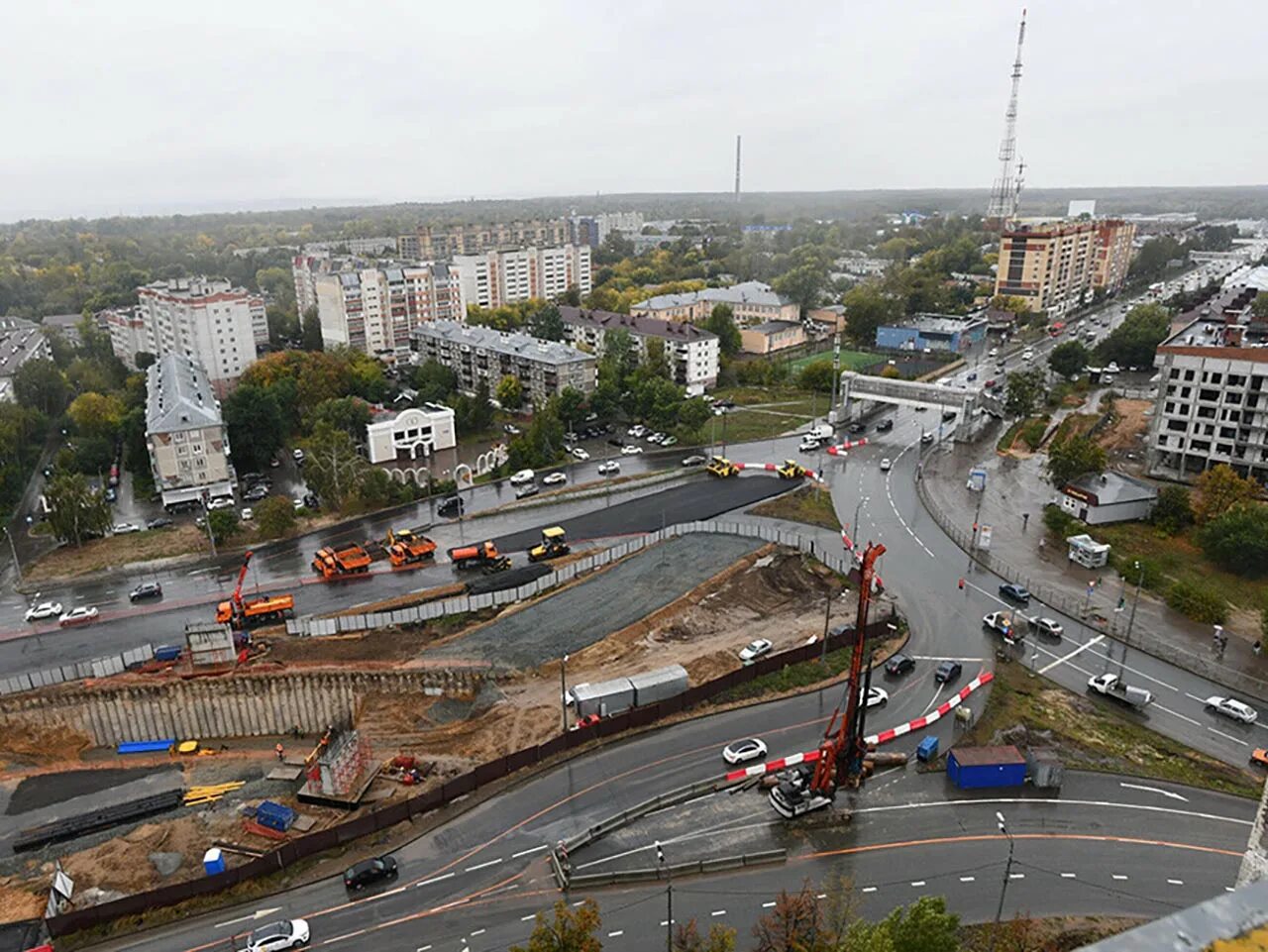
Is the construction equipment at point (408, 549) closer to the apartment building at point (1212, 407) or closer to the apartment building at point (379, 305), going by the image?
the apartment building at point (1212, 407)

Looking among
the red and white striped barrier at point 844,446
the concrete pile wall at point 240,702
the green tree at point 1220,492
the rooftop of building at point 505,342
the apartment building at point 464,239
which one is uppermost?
the apartment building at point 464,239

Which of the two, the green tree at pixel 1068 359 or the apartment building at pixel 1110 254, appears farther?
the apartment building at pixel 1110 254

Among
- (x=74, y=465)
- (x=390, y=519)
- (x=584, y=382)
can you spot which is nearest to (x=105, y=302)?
(x=74, y=465)

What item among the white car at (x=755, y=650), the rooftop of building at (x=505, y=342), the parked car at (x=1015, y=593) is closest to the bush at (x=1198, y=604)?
the parked car at (x=1015, y=593)

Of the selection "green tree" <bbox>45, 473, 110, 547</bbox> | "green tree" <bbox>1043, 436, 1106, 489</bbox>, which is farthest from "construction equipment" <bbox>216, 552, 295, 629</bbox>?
"green tree" <bbox>1043, 436, 1106, 489</bbox>

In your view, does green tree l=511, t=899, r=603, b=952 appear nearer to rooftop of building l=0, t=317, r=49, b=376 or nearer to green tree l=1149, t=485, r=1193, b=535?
green tree l=1149, t=485, r=1193, b=535

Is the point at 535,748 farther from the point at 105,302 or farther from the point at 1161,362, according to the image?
the point at 105,302

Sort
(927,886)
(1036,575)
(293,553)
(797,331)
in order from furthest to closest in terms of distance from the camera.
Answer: (797,331)
(293,553)
(1036,575)
(927,886)
